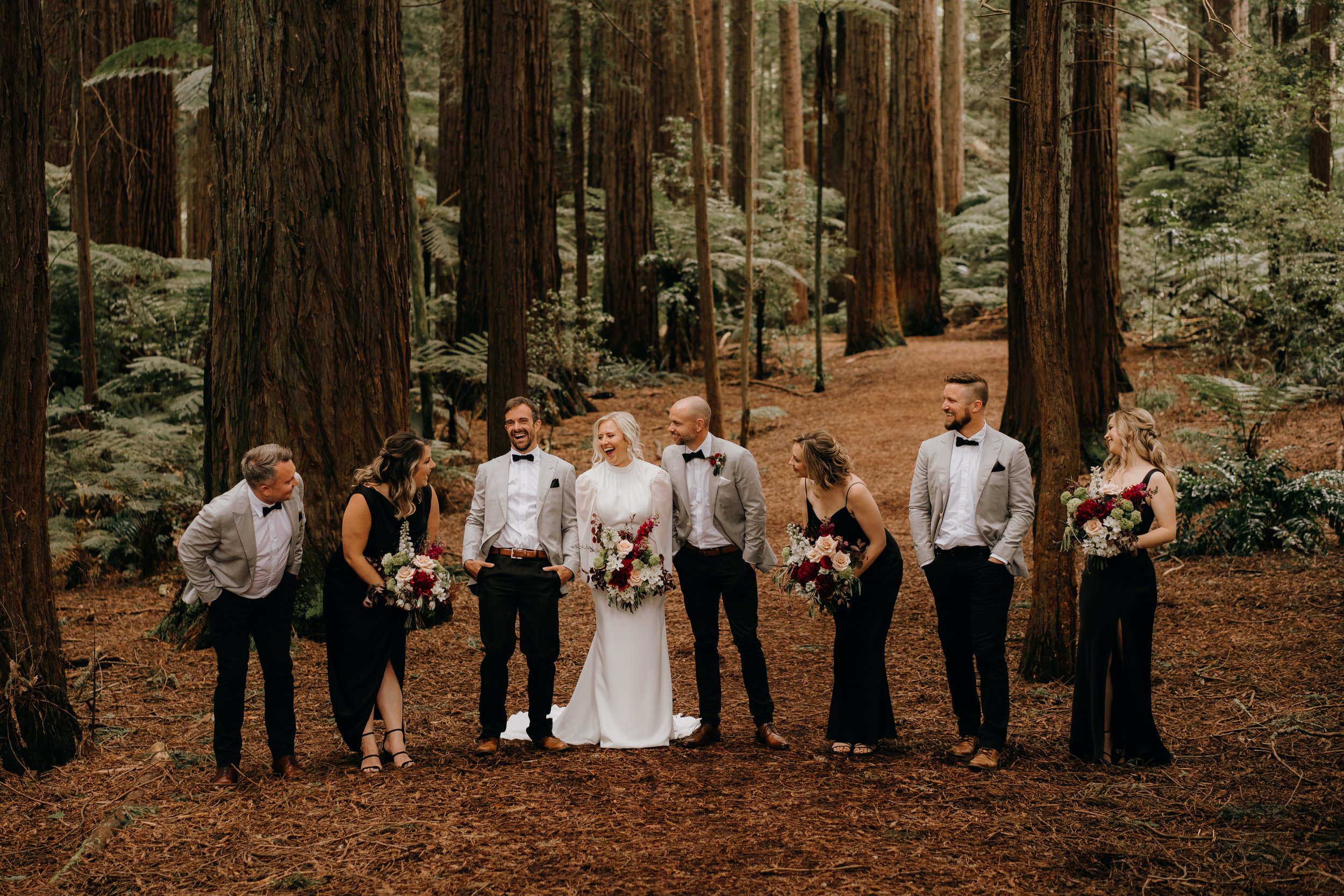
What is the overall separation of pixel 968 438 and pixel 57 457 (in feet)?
32.5

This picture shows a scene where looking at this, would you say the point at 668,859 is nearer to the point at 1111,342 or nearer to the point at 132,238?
the point at 1111,342

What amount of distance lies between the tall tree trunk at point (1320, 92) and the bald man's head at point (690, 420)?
42.2 ft

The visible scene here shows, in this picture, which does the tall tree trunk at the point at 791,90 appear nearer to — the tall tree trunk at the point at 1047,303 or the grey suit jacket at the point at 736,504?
the tall tree trunk at the point at 1047,303

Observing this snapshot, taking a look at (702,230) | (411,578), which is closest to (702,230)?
(702,230)

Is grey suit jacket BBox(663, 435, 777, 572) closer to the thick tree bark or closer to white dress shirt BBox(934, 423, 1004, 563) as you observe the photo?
white dress shirt BBox(934, 423, 1004, 563)

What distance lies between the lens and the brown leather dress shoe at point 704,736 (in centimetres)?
628

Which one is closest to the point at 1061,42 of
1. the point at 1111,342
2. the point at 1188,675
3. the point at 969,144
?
the point at 1188,675

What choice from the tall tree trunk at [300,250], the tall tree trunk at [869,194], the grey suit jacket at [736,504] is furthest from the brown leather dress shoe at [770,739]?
the tall tree trunk at [869,194]

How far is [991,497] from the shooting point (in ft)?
19.2

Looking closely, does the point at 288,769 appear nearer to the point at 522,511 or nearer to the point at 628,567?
the point at 522,511

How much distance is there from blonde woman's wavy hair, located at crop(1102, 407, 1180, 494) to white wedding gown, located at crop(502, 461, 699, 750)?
2.53 m

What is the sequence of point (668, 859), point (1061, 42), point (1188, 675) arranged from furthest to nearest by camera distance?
point (1061, 42)
point (1188, 675)
point (668, 859)

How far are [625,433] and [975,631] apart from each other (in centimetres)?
224

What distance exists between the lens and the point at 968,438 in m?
5.99
